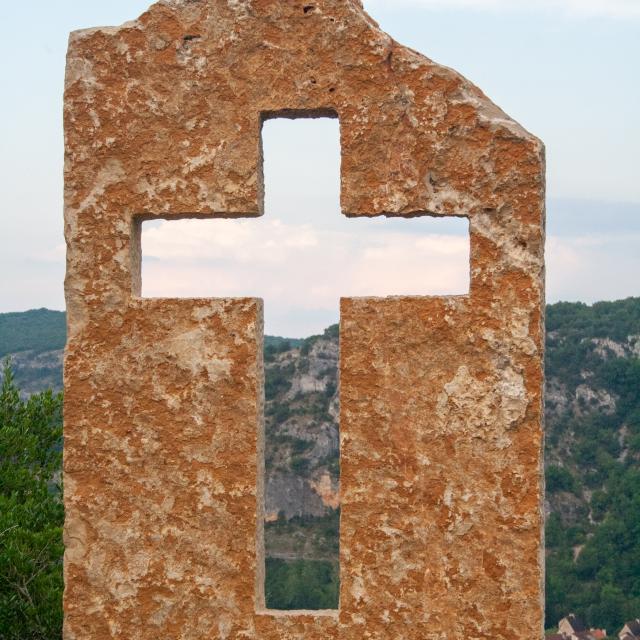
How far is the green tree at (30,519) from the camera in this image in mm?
8133

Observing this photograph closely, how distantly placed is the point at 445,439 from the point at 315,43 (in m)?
1.80

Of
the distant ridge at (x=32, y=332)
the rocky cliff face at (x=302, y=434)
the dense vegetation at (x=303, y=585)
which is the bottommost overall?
the dense vegetation at (x=303, y=585)

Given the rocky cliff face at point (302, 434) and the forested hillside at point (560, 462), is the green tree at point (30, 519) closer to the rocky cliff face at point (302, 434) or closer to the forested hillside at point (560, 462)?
the forested hillside at point (560, 462)

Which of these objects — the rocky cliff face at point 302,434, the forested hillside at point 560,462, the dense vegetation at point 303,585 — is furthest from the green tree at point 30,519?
the rocky cliff face at point 302,434

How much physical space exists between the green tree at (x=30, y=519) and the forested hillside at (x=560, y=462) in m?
19.9

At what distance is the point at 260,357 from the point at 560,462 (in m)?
38.1

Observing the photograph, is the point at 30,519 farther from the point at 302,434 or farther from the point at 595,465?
the point at 595,465

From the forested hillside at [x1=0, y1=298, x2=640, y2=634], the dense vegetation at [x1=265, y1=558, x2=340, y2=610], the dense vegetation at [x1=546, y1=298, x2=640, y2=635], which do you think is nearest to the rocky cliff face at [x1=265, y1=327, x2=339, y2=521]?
the forested hillside at [x1=0, y1=298, x2=640, y2=634]

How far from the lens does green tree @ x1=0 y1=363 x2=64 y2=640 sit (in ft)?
26.7

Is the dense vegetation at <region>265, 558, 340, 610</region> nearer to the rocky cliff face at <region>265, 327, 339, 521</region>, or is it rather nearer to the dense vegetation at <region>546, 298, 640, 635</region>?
the rocky cliff face at <region>265, 327, 339, 521</region>

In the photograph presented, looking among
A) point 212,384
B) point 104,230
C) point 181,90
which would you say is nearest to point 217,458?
point 212,384

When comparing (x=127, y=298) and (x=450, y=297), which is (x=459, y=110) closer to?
(x=450, y=297)

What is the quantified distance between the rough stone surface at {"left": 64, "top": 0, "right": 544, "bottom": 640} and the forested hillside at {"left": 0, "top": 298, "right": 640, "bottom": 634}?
84.1 ft

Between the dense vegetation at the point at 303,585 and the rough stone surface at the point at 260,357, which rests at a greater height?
the rough stone surface at the point at 260,357
